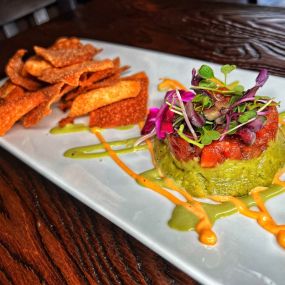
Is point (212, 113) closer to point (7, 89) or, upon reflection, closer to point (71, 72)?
point (71, 72)

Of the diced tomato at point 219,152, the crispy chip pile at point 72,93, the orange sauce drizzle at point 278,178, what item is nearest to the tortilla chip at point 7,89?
the crispy chip pile at point 72,93

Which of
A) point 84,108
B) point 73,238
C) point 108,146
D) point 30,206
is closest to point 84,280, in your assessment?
point 73,238

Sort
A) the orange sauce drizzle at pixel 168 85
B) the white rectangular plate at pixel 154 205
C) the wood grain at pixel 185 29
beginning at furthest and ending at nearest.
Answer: the wood grain at pixel 185 29 < the orange sauce drizzle at pixel 168 85 < the white rectangular plate at pixel 154 205

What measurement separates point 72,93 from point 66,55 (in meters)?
0.25

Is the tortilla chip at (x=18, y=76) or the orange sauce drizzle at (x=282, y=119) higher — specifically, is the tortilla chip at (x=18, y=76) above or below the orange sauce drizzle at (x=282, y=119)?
above

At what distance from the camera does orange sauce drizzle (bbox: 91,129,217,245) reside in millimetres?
1301

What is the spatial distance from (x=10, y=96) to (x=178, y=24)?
4.52ft

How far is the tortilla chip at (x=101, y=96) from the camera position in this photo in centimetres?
204

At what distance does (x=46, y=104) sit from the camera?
2006 mm

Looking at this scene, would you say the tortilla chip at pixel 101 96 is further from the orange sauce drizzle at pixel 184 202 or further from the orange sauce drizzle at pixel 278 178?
the orange sauce drizzle at pixel 278 178

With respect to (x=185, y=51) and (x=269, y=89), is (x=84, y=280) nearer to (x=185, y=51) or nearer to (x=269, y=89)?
(x=269, y=89)

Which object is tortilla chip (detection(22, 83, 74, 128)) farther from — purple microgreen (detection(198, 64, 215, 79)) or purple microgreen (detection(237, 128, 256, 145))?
purple microgreen (detection(237, 128, 256, 145))

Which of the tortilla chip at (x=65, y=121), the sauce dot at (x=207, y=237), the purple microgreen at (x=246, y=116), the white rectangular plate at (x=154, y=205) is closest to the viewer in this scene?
the white rectangular plate at (x=154, y=205)

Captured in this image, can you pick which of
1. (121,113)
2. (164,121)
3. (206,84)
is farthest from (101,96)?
(206,84)
